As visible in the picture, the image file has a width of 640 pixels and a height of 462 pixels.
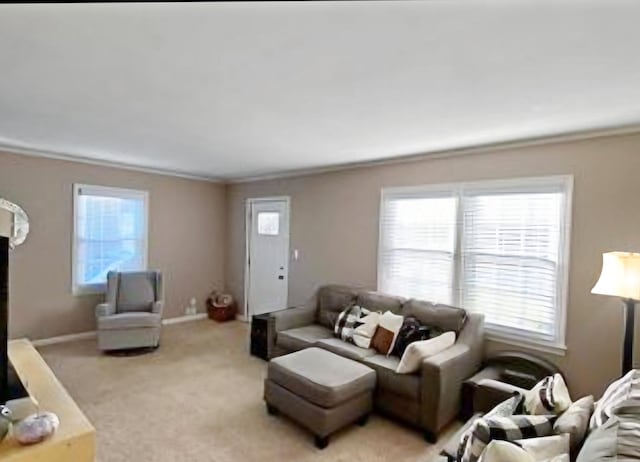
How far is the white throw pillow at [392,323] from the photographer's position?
3336 millimetres

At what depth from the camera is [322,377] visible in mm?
2748

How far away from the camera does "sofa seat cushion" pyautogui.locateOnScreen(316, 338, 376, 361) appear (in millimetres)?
3271

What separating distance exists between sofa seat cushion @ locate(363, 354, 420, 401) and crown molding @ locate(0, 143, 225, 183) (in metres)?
4.16

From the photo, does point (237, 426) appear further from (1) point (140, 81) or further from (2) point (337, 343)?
(1) point (140, 81)

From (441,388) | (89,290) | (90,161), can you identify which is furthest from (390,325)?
(90,161)

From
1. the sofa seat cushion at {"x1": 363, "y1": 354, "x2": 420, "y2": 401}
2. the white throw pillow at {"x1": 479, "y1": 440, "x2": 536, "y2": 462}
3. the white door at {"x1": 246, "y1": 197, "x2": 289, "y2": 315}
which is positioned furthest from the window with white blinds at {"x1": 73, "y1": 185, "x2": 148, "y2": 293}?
the white throw pillow at {"x1": 479, "y1": 440, "x2": 536, "y2": 462}

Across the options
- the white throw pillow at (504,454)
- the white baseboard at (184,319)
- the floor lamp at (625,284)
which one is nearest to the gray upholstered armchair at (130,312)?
the white baseboard at (184,319)

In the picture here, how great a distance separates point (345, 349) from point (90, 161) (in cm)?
406

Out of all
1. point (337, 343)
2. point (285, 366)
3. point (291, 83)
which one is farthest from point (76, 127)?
point (337, 343)

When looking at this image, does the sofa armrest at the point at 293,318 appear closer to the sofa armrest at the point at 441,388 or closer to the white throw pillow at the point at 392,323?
the white throw pillow at the point at 392,323

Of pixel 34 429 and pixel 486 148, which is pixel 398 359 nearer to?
pixel 486 148

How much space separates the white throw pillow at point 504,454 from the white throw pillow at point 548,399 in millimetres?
559

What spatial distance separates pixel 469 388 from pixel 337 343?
120 cm

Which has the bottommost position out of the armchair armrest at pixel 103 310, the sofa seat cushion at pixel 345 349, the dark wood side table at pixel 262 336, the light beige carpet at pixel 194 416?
the light beige carpet at pixel 194 416
